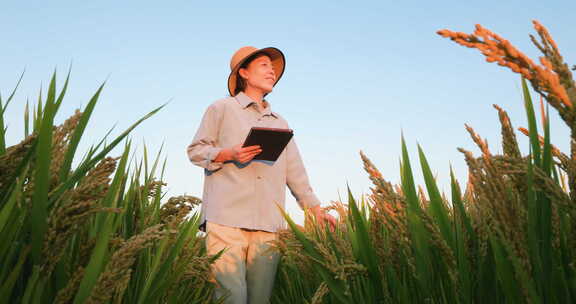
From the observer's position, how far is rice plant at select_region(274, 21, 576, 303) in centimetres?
69

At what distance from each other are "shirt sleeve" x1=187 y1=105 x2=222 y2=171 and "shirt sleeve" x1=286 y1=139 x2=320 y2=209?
0.70m

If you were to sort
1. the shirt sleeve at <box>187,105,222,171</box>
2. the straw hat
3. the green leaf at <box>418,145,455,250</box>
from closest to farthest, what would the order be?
the green leaf at <box>418,145,455,250</box> < the shirt sleeve at <box>187,105,222,171</box> < the straw hat

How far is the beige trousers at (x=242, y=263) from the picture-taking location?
353 cm

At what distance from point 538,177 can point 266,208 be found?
3.18 metres

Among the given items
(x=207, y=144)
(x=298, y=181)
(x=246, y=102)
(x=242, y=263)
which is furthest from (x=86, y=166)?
(x=298, y=181)

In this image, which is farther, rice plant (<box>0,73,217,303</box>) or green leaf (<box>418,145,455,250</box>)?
green leaf (<box>418,145,455,250</box>)

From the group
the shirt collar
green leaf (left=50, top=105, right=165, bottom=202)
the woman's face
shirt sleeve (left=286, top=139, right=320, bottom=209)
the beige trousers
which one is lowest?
the beige trousers

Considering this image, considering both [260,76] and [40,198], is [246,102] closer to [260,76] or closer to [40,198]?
[260,76]

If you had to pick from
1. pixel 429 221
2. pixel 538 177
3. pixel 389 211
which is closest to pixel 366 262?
pixel 389 211

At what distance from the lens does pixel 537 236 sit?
3.58 feet

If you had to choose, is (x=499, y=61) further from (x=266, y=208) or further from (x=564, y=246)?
(x=266, y=208)

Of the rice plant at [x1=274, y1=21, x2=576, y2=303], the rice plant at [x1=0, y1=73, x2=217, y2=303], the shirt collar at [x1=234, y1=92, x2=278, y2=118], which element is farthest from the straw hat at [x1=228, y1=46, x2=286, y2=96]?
the rice plant at [x1=0, y1=73, x2=217, y2=303]

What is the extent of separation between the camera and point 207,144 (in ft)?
13.0

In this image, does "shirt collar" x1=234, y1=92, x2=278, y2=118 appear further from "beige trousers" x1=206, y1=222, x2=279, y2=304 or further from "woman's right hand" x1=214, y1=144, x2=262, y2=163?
"beige trousers" x1=206, y1=222, x2=279, y2=304
